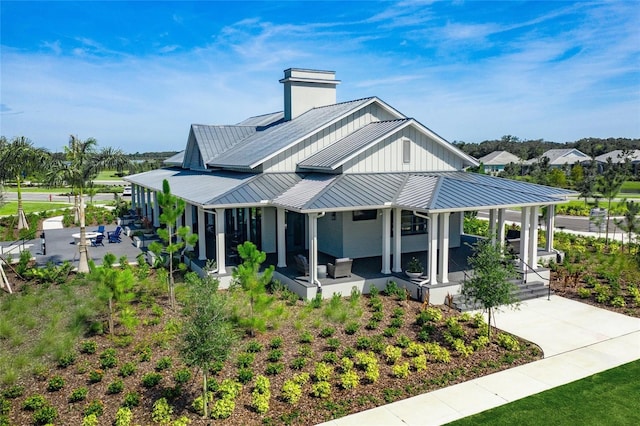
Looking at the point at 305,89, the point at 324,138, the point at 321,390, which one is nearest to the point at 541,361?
the point at 321,390

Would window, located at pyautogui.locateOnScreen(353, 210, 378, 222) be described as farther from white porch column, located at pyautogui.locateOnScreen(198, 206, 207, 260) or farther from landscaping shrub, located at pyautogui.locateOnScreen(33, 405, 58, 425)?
landscaping shrub, located at pyautogui.locateOnScreen(33, 405, 58, 425)

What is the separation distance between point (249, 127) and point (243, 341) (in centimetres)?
2005

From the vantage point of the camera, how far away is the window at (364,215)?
69.7ft

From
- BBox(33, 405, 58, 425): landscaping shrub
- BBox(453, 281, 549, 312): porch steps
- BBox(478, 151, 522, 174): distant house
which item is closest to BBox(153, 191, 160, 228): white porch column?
BBox(453, 281, 549, 312): porch steps

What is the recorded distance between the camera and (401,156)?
72.1ft

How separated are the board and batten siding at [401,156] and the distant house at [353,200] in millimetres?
45

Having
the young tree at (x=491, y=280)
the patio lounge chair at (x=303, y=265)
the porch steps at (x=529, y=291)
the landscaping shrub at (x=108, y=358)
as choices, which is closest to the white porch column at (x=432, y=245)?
the porch steps at (x=529, y=291)

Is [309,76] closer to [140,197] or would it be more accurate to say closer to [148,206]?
[148,206]

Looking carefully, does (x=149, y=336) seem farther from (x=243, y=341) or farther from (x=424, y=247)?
(x=424, y=247)

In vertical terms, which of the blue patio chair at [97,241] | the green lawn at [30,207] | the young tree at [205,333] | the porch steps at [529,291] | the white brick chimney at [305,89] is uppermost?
the white brick chimney at [305,89]

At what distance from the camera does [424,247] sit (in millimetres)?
22531

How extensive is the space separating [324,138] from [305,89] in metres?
6.75

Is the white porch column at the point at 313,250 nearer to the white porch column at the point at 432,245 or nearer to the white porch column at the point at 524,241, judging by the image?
the white porch column at the point at 432,245

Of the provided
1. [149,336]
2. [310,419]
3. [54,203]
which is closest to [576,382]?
[310,419]
